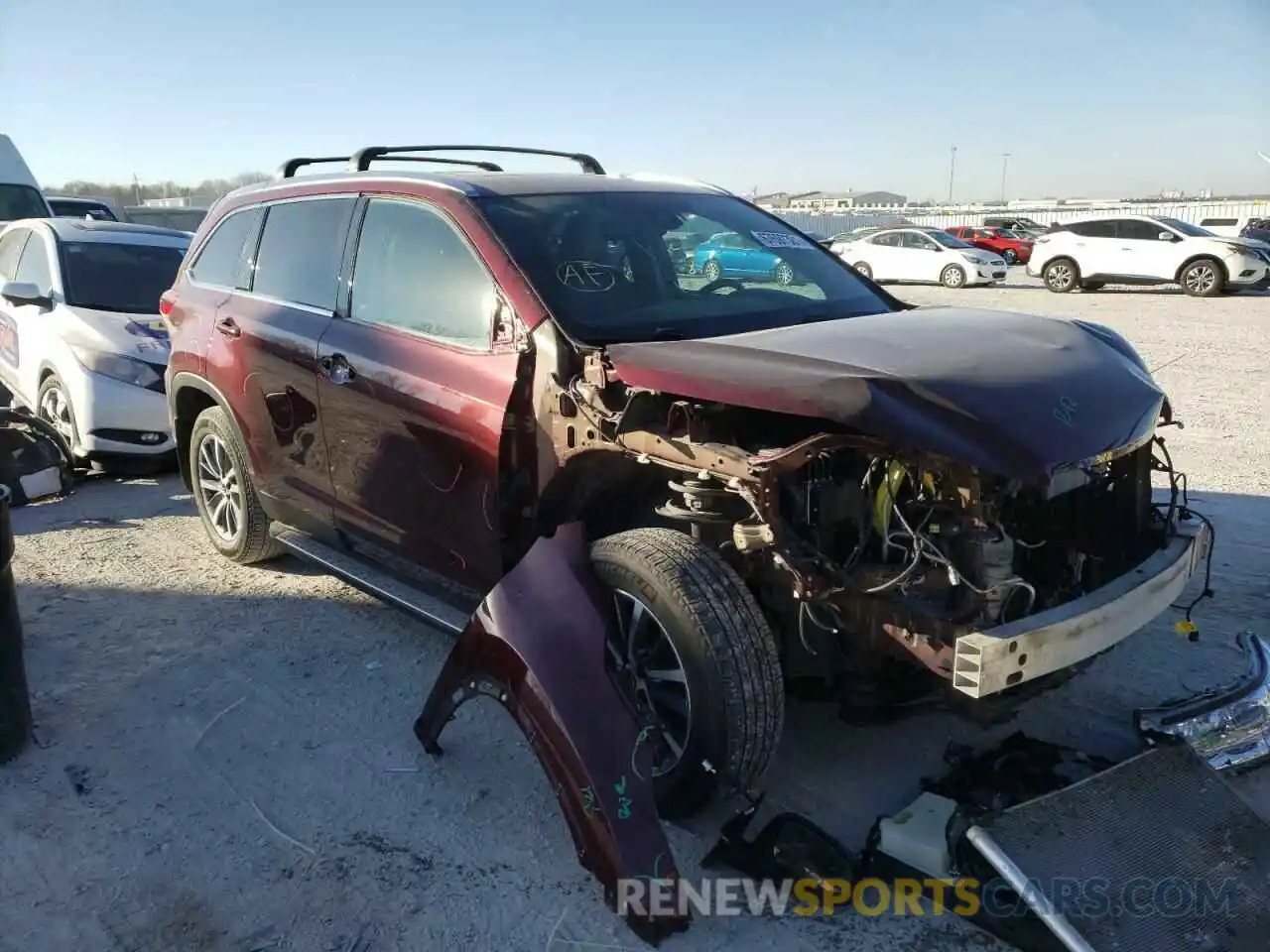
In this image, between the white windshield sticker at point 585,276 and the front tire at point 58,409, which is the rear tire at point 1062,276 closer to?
the front tire at point 58,409

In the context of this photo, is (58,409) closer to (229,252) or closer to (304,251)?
(229,252)

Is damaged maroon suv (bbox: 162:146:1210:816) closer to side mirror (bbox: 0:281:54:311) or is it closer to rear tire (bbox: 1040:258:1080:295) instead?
side mirror (bbox: 0:281:54:311)

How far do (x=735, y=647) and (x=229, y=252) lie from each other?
3776 mm

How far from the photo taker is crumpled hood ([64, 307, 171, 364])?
24.0 ft

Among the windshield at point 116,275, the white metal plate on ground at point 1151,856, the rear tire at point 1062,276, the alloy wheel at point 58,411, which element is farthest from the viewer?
the rear tire at point 1062,276

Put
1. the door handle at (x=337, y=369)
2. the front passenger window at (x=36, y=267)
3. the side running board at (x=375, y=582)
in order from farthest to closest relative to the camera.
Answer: the front passenger window at (x=36, y=267)
the door handle at (x=337, y=369)
the side running board at (x=375, y=582)

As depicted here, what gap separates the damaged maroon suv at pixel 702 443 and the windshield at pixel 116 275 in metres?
3.76

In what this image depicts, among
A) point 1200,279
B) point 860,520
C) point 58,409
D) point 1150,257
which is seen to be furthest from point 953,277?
point 860,520

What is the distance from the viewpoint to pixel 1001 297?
67.5 feet

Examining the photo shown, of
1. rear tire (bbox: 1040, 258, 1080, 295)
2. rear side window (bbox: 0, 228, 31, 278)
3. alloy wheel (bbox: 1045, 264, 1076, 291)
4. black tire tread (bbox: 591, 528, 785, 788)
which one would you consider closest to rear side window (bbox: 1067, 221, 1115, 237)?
rear tire (bbox: 1040, 258, 1080, 295)

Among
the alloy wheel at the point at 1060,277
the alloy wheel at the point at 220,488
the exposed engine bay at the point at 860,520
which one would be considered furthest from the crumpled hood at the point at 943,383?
the alloy wheel at the point at 1060,277

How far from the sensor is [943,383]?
9.17 feet

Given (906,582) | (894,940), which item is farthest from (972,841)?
(906,582)

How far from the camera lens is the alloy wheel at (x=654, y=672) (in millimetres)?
3074
